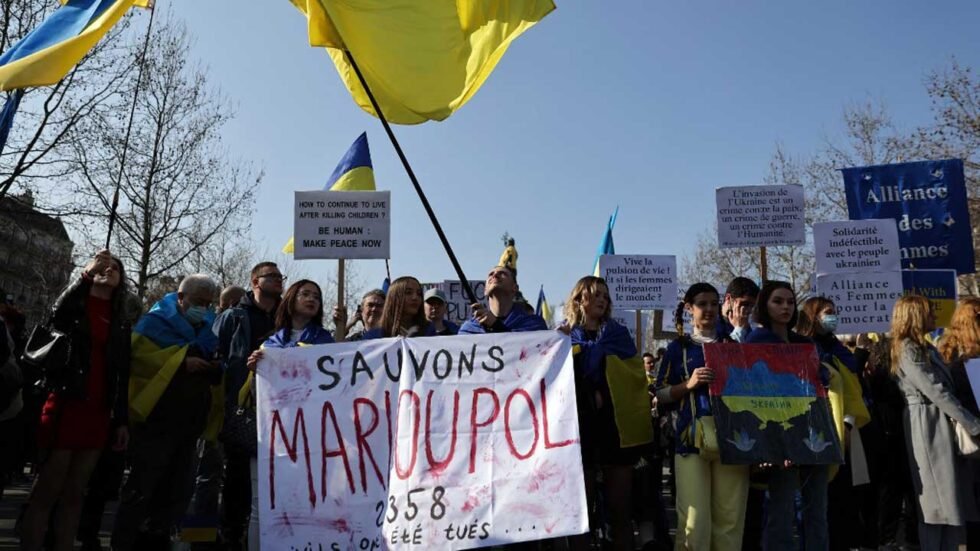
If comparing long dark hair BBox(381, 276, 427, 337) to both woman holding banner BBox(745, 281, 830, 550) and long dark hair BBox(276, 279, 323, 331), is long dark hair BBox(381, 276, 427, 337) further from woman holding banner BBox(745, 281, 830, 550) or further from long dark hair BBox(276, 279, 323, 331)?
woman holding banner BBox(745, 281, 830, 550)

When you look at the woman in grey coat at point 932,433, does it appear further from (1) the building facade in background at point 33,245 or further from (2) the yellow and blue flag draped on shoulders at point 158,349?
(1) the building facade in background at point 33,245

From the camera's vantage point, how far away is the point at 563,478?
379 cm

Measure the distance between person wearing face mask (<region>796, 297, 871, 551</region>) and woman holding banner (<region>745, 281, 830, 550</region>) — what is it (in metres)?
0.21

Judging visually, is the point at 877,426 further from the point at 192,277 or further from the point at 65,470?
the point at 65,470

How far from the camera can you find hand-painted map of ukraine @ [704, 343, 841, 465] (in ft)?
14.6

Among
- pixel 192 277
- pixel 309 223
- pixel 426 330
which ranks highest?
pixel 309 223

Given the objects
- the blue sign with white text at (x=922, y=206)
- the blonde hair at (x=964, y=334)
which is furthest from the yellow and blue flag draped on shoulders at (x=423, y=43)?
the blue sign with white text at (x=922, y=206)

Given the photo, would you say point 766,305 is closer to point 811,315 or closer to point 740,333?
point 740,333

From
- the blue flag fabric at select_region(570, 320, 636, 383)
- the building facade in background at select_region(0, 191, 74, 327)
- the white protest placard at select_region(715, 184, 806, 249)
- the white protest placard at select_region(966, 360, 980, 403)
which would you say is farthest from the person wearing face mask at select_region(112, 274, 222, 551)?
the building facade in background at select_region(0, 191, 74, 327)

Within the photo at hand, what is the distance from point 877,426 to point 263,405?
5.06 meters

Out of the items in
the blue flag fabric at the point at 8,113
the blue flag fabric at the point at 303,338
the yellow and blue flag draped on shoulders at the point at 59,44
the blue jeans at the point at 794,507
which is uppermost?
the yellow and blue flag draped on shoulders at the point at 59,44

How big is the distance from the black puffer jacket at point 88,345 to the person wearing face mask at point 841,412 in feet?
15.0

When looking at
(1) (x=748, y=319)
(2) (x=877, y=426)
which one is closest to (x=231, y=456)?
(1) (x=748, y=319)

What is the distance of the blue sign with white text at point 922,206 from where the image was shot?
8.44 metres
